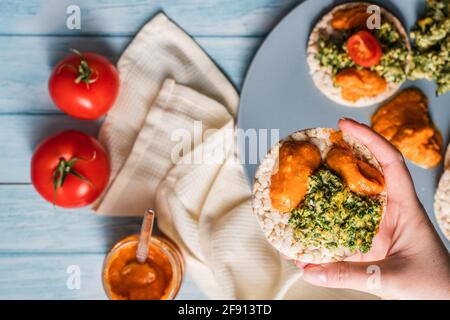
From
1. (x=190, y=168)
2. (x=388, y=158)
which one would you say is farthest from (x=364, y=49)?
(x=190, y=168)

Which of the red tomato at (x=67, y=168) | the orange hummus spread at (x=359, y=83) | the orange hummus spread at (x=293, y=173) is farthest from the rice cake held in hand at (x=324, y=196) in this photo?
the red tomato at (x=67, y=168)

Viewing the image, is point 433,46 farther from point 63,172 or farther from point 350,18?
point 63,172

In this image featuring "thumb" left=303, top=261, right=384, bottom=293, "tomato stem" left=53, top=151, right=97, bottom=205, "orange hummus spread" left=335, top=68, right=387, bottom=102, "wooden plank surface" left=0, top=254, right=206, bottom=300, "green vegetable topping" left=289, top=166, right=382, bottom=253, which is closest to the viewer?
"green vegetable topping" left=289, top=166, right=382, bottom=253

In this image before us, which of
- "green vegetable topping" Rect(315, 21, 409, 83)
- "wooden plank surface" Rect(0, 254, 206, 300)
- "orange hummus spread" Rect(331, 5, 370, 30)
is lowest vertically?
"wooden plank surface" Rect(0, 254, 206, 300)

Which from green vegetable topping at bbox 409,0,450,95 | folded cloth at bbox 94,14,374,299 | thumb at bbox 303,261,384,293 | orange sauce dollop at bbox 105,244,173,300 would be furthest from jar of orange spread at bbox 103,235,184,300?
green vegetable topping at bbox 409,0,450,95

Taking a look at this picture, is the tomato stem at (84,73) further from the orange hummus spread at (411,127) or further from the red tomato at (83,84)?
the orange hummus spread at (411,127)

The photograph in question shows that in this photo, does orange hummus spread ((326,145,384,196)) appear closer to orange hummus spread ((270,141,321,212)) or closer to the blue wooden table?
orange hummus spread ((270,141,321,212))
